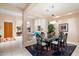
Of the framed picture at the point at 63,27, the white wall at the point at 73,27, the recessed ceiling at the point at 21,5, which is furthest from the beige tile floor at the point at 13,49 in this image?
the white wall at the point at 73,27

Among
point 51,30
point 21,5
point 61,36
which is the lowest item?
point 61,36

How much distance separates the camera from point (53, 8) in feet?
7.91

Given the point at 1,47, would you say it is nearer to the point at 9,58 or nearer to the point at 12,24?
the point at 9,58

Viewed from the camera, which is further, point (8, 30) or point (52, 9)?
point (8, 30)

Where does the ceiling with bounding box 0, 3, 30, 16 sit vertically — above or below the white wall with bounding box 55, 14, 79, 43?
above

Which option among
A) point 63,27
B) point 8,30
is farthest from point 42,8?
point 8,30

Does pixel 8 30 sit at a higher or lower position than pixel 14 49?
higher

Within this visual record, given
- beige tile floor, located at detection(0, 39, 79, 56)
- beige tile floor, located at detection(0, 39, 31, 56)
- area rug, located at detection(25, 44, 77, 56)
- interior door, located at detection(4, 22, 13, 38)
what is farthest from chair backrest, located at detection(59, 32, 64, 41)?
interior door, located at detection(4, 22, 13, 38)

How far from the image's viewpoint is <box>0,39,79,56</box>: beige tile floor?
244cm

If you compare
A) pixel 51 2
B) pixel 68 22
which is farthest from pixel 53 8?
pixel 68 22

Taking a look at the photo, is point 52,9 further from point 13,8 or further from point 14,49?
point 14,49

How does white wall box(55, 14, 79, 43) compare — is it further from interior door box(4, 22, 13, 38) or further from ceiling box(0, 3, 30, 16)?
interior door box(4, 22, 13, 38)

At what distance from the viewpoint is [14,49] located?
8.25 ft

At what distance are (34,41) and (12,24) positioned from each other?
2.34 feet
